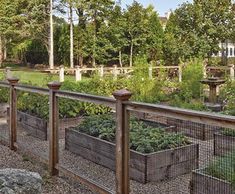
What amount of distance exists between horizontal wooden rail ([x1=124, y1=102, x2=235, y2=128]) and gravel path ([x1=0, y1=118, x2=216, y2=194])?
119 cm

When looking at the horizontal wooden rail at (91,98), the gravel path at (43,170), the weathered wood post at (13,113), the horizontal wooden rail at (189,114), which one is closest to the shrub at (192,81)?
the weathered wood post at (13,113)

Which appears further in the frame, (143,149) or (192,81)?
(192,81)

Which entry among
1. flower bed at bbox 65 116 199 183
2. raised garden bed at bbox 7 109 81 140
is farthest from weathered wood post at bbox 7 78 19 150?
flower bed at bbox 65 116 199 183

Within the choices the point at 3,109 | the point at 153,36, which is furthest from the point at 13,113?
the point at 153,36

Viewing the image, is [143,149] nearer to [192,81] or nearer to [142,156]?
[142,156]

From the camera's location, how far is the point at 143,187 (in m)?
4.72

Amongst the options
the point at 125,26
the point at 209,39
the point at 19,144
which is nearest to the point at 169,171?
the point at 19,144

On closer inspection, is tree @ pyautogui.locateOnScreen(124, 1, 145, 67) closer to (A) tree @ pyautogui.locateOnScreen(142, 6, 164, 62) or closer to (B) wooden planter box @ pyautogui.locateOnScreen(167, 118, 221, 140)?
(A) tree @ pyautogui.locateOnScreen(142, 6, 164, 62)

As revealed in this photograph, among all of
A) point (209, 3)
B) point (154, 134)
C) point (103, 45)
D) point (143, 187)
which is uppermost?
point (209, 3)

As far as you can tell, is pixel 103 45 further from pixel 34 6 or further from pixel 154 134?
pixel 154 134

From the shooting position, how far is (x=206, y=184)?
13.8ft

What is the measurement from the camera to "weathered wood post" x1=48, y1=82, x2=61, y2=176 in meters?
5.08

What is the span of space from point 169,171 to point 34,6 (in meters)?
28.6

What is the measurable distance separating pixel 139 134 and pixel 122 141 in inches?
73.2
